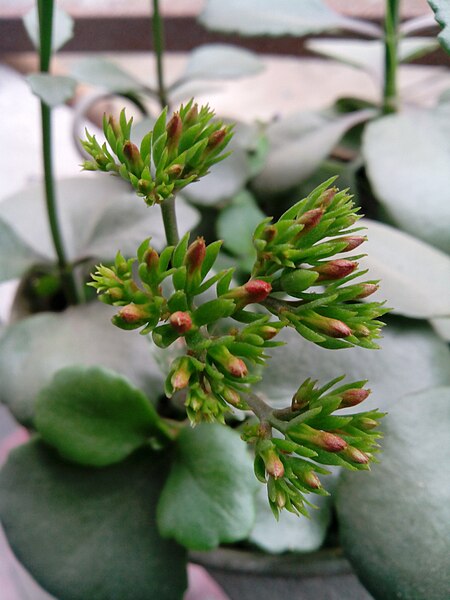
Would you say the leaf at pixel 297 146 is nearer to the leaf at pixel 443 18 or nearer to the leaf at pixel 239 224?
the leaf at pixel 239 224

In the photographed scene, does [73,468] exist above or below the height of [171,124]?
below

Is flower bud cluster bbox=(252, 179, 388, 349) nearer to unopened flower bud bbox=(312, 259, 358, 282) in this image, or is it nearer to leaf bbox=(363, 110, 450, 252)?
unopened flower bud bbox=(312, 259, 358, 282)

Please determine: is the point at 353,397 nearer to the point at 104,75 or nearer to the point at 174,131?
the point at 174,131

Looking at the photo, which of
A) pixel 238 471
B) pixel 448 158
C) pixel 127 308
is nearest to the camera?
pixel 127 308

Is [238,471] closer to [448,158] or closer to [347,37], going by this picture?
[448,158]

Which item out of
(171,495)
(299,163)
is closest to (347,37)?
(299,163)

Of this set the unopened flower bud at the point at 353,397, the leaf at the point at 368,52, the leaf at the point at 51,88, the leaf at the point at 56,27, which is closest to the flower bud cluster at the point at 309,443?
the unopened flower bud at the point at 353,397
